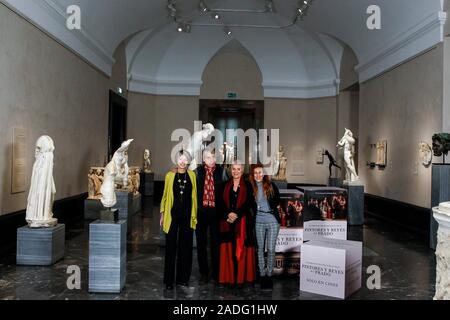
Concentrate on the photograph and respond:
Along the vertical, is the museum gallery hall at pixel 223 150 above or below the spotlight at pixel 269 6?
below

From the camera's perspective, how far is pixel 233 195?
16.8ft

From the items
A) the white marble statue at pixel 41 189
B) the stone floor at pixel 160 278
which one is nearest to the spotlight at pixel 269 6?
the stone floor at pixel 160 278

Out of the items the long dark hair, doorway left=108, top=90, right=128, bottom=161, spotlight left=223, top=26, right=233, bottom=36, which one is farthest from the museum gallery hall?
spotlight left=223, top=26, right=233, bottom=36

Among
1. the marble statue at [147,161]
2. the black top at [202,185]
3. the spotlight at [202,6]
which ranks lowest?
the black top at [202,185]

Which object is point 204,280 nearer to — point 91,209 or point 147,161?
point 91,209

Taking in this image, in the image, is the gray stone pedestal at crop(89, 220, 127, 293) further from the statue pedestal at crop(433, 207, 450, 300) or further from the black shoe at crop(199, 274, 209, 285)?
the statue pedestal at crop(433, 207, 450, 300)

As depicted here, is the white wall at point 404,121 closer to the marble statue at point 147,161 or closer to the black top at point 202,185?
the black top at point 202,185

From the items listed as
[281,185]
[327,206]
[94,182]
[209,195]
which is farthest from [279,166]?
[209,195]

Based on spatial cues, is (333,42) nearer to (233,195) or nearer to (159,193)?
(159,193)

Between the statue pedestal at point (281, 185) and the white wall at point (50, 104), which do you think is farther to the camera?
the statue pedestal at point (281, 185)

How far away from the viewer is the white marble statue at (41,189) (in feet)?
20.5

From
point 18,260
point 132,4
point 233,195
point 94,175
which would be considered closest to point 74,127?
point 94,175

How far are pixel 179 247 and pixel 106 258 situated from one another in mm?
862

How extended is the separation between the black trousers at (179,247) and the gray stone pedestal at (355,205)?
6.35m
